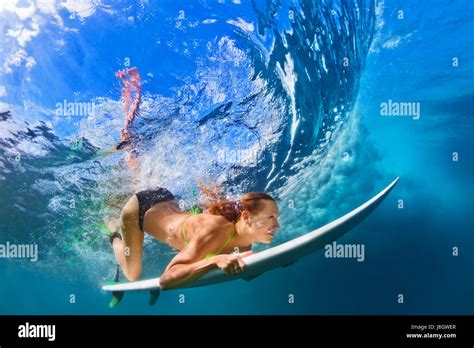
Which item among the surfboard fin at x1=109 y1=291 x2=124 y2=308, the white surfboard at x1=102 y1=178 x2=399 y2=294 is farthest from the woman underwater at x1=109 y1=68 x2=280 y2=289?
the surfboard fin at x1=109 y1=291 x2=124 y2=308

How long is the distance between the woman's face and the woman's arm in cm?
85

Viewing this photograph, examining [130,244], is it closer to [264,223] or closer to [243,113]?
[264,223]

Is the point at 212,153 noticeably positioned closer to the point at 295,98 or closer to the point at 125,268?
the point at 295,98

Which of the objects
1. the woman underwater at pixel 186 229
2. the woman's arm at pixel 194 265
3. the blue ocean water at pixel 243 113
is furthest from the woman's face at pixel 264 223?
the blue ocean water at pixel 243 113

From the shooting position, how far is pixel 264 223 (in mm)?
7160

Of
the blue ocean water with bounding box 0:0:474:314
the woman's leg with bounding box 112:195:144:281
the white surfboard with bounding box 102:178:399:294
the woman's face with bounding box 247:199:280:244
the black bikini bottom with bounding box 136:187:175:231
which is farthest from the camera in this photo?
the blue ocean water with bounding box 0:0:474:314

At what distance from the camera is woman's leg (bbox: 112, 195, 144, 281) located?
813 centimetres

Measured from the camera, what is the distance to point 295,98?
9.80m

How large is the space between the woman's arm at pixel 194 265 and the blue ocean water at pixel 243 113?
2.87 m

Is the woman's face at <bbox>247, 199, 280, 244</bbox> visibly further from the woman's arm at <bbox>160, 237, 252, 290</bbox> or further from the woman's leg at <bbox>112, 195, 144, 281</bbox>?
the woman's leg at <bbox>112, 195, 144, 281</bbox>

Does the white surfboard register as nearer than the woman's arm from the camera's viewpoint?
No
